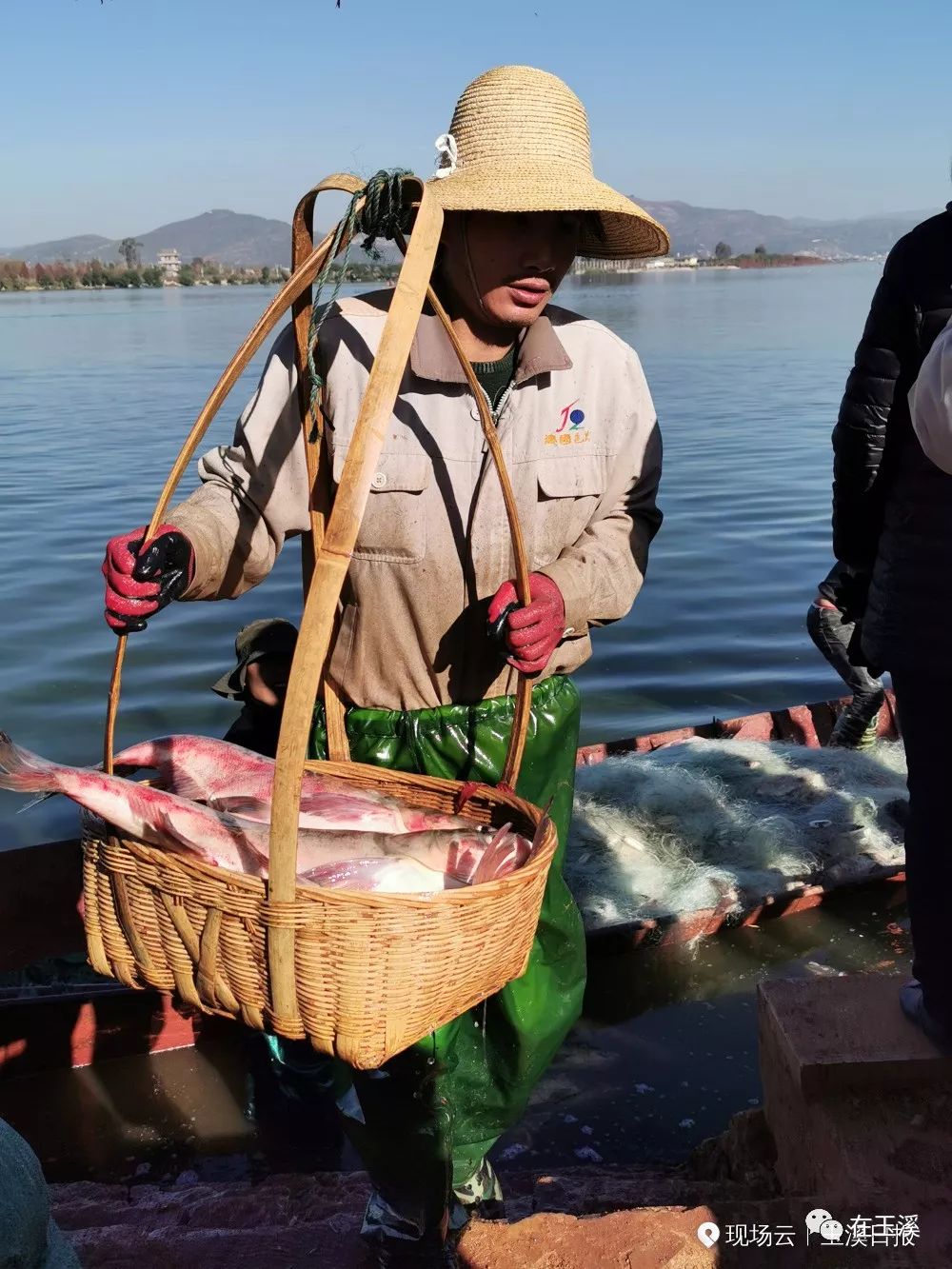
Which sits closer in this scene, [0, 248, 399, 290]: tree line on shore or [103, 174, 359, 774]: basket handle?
[103, 174, 359, 774]: basket handle

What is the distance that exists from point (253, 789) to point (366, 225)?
4.43 feet

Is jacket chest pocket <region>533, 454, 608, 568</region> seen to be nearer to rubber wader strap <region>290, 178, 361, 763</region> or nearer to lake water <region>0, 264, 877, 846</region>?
rubber wader strap <region>290, 178, 361, 763</region>

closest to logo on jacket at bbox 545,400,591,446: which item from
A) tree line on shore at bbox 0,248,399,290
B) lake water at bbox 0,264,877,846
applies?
lake water at bbox 0,264,877,846

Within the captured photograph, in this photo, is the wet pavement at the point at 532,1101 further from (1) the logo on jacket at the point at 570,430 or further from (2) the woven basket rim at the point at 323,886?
(1) the logo on jacket at the point at 570,430

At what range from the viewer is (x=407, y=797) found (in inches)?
117

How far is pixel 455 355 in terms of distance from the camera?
3.03 m

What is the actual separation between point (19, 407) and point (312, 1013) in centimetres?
2290

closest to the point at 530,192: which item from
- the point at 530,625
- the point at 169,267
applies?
the point at 530,625

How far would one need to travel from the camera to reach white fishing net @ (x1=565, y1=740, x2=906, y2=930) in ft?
16.7

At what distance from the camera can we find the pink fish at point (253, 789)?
275 cm

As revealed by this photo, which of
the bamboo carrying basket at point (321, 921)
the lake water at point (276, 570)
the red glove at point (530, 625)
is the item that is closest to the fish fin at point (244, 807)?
the bamboo carrying basket at point (321, 921)

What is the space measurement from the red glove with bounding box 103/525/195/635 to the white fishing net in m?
2.59

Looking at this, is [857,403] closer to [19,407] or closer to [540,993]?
[540,993]

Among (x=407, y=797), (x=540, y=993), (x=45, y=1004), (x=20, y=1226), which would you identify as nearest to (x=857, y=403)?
(x=407, y=797)
